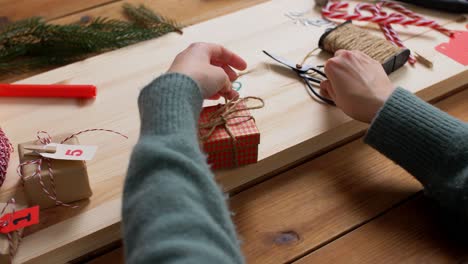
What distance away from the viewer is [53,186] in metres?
0.73

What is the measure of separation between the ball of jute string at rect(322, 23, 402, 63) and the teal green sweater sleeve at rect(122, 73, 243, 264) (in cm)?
44

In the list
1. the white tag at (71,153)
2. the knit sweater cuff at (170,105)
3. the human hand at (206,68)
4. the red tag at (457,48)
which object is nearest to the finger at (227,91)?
the human hand at (206,68)

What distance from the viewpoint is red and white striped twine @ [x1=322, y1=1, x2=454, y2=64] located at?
3.56ft

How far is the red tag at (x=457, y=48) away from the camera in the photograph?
3.37 ft

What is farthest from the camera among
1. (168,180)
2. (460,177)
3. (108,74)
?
(108,74)

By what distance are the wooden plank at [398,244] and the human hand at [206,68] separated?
0.29 metres

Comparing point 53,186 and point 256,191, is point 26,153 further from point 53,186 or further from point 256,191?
point 256,191

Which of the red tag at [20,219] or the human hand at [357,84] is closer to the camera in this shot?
the red tag at [20,219]

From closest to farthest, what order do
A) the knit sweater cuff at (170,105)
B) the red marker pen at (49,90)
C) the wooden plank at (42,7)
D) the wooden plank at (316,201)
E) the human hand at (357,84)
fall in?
the knit sweater cuff at (170,105)
the wooden plank at (316,201)
the human hand at (357,84)
the red marker pen at (49,90)
the wooden plank at (42,7)

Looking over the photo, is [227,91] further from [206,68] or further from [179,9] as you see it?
[179,9]

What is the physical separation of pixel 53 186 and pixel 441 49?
79 centimetres

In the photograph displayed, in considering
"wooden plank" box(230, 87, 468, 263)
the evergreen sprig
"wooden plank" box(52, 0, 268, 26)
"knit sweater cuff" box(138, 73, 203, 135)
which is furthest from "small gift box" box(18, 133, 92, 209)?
"wooden plank" box(52, 0, 268, 26)

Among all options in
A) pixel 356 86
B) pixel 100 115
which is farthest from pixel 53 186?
pixel 356 86

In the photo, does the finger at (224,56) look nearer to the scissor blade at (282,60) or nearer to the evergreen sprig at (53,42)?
the scissor blade at (282,60)
